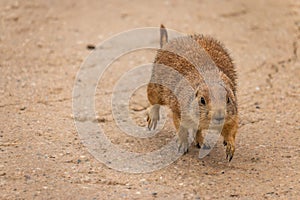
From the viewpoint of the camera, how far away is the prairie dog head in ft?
12.9

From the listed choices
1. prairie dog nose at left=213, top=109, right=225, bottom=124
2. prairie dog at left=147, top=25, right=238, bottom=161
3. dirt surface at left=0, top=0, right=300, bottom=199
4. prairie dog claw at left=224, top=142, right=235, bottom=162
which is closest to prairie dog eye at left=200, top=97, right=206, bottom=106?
prairie dog at left=147, top=25, right=238, bottom=161

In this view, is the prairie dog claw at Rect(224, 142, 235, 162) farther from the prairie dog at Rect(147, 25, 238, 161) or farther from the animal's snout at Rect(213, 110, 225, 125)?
the animal's snout at Rect(213, 110, 225, 125)

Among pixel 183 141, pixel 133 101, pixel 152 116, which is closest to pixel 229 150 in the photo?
pixel 183 141

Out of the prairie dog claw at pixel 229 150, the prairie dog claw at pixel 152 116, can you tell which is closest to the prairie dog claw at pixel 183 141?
the prairie dog claw at pixel 229 150

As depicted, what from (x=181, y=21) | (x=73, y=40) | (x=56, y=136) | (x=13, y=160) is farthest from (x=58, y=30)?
(x=13, y=160)

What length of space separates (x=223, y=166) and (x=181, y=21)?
3278 millimetres

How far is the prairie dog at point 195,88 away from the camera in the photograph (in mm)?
4016

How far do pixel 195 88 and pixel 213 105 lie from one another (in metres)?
0.31

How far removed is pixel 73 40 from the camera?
6.77 meters

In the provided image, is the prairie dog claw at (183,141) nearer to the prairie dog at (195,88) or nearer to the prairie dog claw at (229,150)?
the prairie dog at (195,88)

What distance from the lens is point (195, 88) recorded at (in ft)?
13.8

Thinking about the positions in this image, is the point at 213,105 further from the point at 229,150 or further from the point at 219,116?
the point at 229,150

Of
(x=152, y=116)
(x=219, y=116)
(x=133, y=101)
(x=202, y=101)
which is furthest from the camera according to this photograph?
(x=133, y=101)

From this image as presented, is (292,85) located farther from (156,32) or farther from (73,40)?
(73,40)
